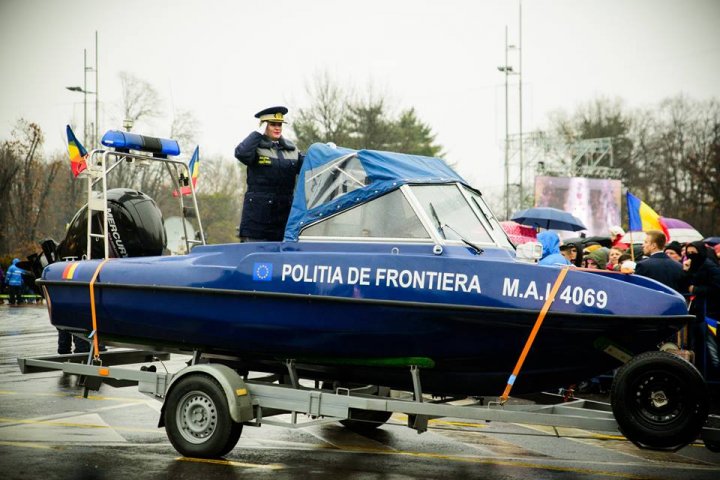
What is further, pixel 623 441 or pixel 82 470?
pixel 623 441

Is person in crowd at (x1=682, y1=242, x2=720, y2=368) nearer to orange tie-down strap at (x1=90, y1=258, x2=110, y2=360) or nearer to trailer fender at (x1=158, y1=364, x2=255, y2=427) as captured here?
trailer fender at (x1=158, y1=364, x2=255, y2=427)

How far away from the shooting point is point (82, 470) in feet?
23.4

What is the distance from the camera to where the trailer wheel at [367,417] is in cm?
765

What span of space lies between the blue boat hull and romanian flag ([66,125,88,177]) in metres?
1.44

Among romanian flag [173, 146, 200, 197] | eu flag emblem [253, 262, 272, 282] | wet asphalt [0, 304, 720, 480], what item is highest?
romanian flag [173, 146, 200, 197]

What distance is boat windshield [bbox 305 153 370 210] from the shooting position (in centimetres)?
779

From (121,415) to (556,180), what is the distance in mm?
33937

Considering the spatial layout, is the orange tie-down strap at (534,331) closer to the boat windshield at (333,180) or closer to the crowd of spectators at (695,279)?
the boat windshield at (333,180)

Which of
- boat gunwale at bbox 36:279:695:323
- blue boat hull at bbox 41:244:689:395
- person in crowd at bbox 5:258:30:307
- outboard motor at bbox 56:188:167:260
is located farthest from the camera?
person in crowd at bbox 5:258:30:307

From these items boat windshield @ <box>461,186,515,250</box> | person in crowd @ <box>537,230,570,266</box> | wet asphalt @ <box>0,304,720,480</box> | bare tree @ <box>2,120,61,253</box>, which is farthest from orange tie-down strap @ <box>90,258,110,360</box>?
bare tree @ <box>2,120,61,253</box>

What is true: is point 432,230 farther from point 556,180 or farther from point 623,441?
point 556,180

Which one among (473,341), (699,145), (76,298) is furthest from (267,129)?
(699,145)

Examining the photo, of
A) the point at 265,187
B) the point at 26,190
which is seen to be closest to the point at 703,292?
the point at 265,187

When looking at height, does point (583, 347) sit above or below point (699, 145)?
below
